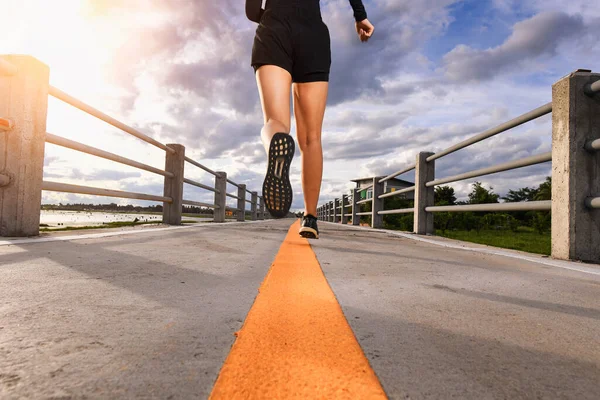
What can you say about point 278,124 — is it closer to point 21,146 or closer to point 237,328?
point 237,328

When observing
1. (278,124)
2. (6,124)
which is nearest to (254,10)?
(278,124)

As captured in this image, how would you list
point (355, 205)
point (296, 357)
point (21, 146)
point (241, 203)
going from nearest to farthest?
1. point (296, 357)
2. point (21, 146)
3. point (355, 205)
4. point (241, 203)

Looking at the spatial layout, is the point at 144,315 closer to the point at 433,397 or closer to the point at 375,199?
the point at 433,397

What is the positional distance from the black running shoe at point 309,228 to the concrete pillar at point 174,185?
12.5 ft

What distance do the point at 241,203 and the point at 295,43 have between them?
35.2 feet

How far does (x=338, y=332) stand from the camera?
35.4 inches

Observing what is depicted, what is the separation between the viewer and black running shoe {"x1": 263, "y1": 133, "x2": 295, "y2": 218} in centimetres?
243

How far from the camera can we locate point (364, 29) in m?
3.38

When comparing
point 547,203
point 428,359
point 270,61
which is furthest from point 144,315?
point 547,203

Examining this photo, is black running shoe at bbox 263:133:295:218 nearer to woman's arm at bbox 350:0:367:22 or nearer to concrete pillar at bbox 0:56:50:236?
woman's arm at bbox 350:0:367:22

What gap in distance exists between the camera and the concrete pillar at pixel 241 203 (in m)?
13.1

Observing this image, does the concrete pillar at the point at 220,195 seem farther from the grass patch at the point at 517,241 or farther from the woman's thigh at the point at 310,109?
the woman's thigh at the point at 310,109

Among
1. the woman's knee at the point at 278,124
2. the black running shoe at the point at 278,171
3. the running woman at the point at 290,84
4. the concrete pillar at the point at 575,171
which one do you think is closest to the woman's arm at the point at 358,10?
the running woman at the point at 290,84

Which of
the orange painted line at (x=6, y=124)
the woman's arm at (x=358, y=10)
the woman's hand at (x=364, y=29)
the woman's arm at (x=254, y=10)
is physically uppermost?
the woman's arm at (x=358, y=10)
